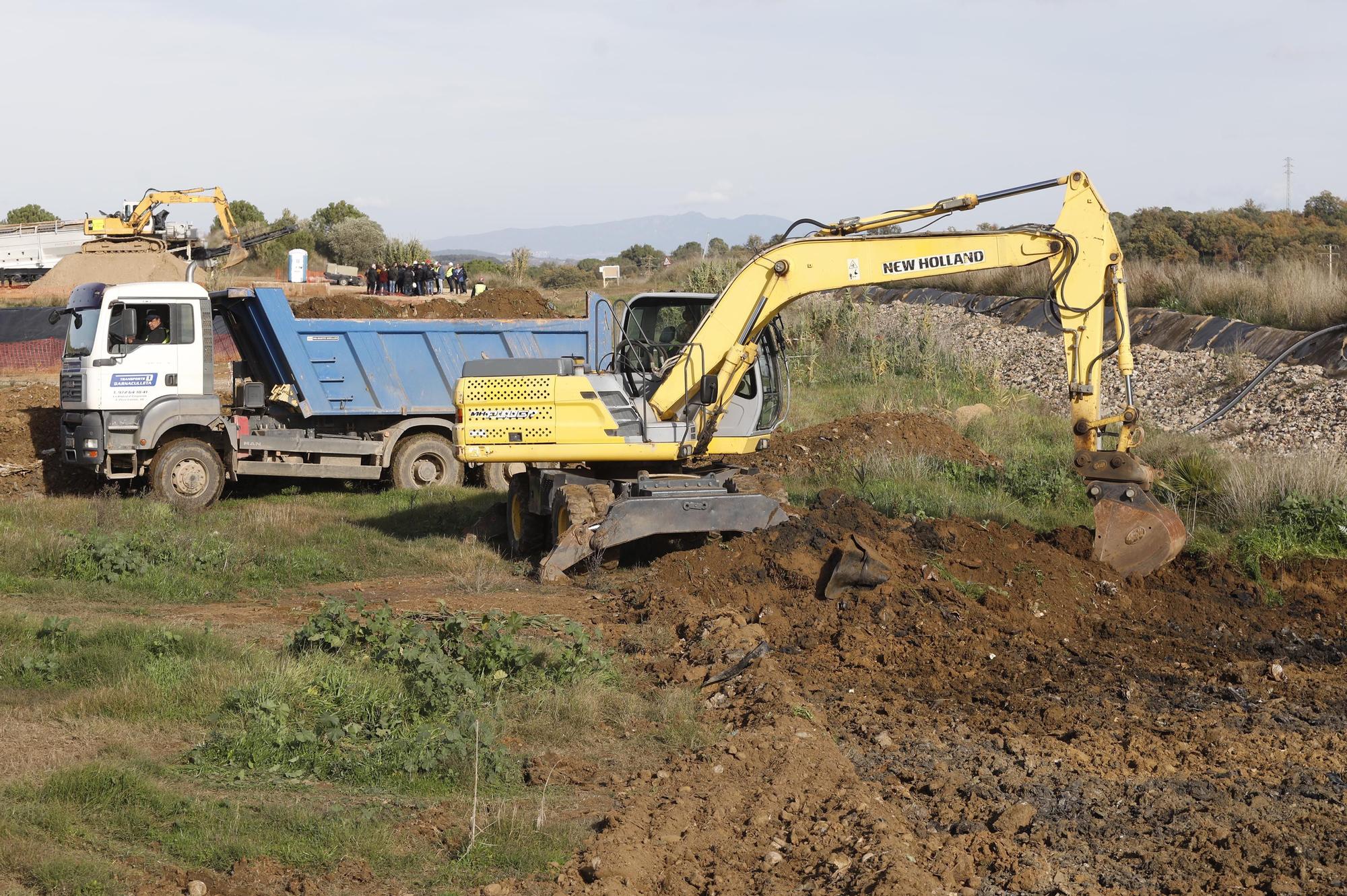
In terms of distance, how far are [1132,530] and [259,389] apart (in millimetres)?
11170

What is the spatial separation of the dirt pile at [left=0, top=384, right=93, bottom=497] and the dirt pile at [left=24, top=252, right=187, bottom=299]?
17056 mm

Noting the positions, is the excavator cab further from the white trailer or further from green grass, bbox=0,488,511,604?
the white trailer

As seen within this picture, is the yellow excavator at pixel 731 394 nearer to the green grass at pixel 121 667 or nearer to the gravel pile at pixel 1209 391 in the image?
the green grass at pixel 121 667

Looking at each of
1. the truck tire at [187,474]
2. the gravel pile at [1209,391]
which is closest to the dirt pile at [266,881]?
the truck tire at [187,474]

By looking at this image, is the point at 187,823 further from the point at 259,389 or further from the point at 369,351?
the point at 259,389

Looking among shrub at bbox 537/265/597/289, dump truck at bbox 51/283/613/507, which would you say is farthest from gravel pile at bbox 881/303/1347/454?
shrub at bbox 537/265/597/289

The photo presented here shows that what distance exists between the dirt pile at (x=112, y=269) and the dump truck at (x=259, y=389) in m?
21.6

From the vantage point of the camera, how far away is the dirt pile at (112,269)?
36938mm

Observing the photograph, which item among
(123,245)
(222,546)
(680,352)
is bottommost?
(222,546)

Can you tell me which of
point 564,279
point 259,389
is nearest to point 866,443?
point 259,389

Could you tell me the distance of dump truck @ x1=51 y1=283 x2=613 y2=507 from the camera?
1589 centimetres

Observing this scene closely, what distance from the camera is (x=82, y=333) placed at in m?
16.1

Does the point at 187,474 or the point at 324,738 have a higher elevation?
the point at 187,474

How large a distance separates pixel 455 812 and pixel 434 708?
150 centimetres
